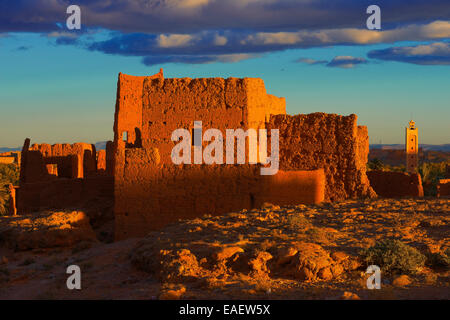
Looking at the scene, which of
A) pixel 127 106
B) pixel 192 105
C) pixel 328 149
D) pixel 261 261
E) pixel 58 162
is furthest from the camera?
pixel 58 162

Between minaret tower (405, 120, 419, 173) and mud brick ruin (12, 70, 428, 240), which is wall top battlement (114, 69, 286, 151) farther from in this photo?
minaret tower (405, 120, 419, 173)

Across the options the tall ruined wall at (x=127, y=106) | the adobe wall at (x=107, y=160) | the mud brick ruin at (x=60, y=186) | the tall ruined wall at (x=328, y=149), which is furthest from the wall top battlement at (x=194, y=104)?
the adobe wall at (x=107, y=160)

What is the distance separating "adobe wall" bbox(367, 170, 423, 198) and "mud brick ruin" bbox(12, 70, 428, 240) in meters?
1.83

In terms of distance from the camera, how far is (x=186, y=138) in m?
17.3

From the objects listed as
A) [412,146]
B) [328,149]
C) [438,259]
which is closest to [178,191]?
[328,149]

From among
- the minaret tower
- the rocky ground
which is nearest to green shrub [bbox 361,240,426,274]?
the rocky ground

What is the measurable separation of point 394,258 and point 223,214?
708 centimetres

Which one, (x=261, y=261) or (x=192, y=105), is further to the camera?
(x=192, y=105)

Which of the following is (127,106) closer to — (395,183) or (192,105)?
(192,105)

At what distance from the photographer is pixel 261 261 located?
867cm

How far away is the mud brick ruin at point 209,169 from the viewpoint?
1529cm

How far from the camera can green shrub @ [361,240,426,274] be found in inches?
332

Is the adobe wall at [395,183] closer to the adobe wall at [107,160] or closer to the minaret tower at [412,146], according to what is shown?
the adobe wall at [107,160]
